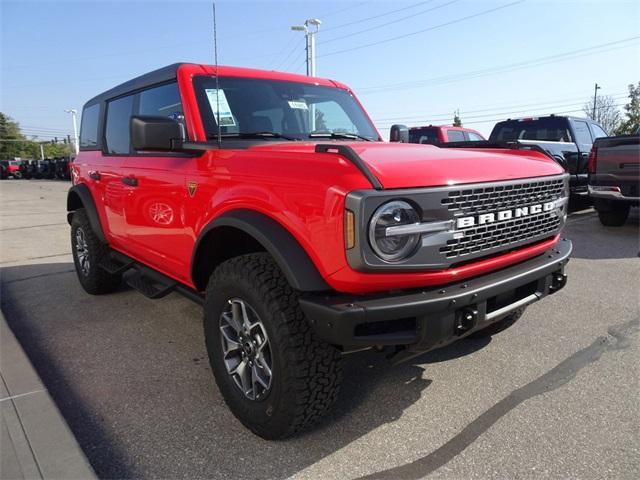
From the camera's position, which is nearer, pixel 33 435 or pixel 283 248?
pixel 283 248

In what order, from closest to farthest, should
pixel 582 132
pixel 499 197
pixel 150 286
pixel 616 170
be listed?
pixel 499 197 → pixel 150 286 → pixel 616 170 → pixel 582 132

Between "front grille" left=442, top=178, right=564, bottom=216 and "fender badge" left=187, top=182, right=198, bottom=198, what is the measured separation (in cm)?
150

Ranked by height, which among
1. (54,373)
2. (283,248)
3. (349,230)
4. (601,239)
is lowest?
(54,373)

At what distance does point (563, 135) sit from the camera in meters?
9.82

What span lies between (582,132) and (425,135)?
131 inches

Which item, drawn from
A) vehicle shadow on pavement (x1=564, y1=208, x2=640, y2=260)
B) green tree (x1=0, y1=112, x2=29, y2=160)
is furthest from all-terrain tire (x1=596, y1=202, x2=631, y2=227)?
green tree (x1=0, y1=112, x2=29, y2=160)

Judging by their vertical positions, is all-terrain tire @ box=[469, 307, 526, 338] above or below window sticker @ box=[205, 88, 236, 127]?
below

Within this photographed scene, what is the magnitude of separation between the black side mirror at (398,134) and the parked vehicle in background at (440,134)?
6624mm

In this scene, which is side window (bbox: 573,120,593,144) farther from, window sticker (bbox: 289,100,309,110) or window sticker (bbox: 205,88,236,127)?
window sticker (bbox: 205,88,236,127)

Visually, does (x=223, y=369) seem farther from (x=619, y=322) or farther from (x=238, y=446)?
(x=619, y=322)

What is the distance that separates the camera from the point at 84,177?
4.86 m

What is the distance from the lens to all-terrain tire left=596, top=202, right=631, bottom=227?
7.99 meters

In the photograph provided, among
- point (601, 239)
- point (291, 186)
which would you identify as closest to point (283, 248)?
point (291, 186)

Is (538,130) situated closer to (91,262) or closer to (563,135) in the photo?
(563,135)
